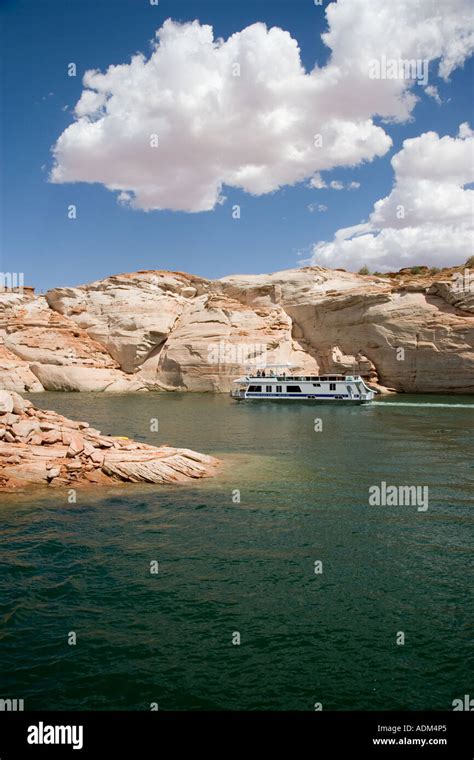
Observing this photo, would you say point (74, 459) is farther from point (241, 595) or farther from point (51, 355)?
point (51, 355)

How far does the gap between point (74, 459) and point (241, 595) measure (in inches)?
373

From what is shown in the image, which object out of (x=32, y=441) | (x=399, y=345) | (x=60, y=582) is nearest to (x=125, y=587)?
(x=60, y=582)

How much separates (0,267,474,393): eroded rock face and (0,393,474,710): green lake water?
4160 centimetres

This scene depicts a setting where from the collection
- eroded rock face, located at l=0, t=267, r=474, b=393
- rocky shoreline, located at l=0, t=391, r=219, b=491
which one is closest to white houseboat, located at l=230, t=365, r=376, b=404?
eroded rock face, located at l=0, t=267, r=474, b=393

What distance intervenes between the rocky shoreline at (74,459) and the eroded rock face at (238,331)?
35179 mm

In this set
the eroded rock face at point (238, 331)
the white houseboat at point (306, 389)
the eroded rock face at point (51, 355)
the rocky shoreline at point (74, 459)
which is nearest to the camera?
the rocky shoreline at point (74, 459)

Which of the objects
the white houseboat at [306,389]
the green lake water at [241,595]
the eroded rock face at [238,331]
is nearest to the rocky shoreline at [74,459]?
the green lake water at [241,595]

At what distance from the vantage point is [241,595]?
30.4ft

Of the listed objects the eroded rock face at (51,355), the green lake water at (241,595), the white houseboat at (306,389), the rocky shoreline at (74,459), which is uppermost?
the eroded rock face at (51,355)

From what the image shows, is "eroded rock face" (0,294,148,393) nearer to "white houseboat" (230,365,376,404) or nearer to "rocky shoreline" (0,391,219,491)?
"white houseboat" (230,365,376,404)

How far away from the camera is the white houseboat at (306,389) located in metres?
48.0

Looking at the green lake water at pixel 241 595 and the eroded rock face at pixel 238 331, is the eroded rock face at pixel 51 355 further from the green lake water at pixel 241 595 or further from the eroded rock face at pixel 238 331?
the green lake water at pixel 241 595

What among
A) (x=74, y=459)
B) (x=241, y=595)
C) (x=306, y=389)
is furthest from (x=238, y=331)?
(x=241, y=595)

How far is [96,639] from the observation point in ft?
25.6
